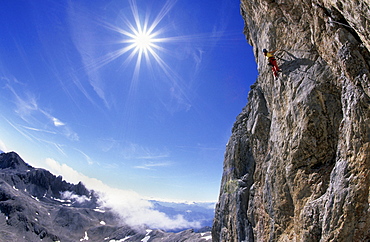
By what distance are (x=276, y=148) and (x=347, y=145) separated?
711 cm

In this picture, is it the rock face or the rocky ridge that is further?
the rocky ridge

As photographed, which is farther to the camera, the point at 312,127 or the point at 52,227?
the point at 52,227

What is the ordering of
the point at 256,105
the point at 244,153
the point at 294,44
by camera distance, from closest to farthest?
the point at 294,44, the point at 256,105, the point at 244,153

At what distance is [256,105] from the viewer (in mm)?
28016

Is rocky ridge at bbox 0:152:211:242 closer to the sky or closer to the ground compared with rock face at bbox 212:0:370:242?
closer to the ground

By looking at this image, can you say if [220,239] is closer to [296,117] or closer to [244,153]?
[244,153]

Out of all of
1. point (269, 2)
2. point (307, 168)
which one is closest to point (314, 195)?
point (307, 168)

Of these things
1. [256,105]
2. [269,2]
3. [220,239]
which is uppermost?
[269,2]

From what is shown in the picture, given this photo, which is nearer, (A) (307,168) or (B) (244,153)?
(A) (307,168)

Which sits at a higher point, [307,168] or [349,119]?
[349,119]

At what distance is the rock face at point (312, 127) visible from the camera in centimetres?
1164

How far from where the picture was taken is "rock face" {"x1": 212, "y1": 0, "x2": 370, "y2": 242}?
11.6 meters

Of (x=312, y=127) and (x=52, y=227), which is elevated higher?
(x=312, y=127)

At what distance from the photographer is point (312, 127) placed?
16.0 metres
